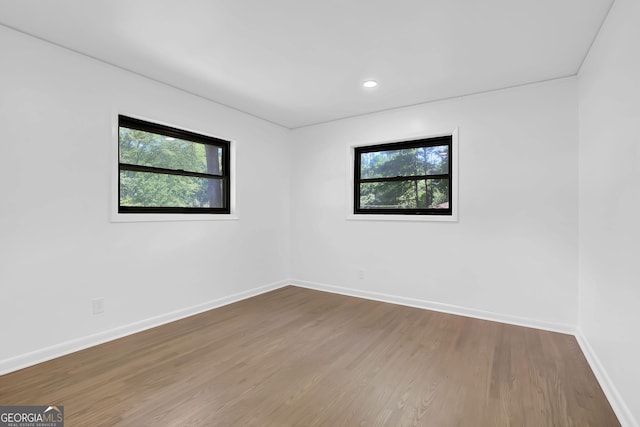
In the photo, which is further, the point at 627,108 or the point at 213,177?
the point at 213,177

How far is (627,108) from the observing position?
5.81 ft

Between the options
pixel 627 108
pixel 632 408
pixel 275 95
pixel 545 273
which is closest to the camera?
pixel 632 408

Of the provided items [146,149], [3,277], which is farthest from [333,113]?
[3,277]

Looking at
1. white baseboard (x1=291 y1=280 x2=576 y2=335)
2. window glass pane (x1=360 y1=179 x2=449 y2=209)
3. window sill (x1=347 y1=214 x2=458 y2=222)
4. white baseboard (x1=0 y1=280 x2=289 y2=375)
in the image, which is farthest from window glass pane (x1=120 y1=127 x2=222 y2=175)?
white baseboard (x1=291 y1=280 x2=576 y2=335)

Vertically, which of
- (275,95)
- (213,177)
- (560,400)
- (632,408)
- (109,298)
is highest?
(275,95)

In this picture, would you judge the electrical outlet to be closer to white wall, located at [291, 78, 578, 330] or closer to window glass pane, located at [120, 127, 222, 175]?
window glass pane, located at [120, 127, 222, 175]

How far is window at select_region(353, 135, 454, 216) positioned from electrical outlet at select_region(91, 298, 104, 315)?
3082mm

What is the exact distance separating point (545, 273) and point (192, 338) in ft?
11.5

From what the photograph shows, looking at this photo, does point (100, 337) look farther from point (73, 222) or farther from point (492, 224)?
point (492, 224)

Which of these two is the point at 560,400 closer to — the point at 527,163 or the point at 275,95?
the point at 527,163

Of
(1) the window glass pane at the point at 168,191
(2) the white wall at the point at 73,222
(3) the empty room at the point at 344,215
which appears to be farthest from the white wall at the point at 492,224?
(2) the white wall at the point at 73,222

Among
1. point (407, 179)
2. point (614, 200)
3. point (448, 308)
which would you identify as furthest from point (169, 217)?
point (614, 200)

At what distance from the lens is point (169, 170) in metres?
3.36

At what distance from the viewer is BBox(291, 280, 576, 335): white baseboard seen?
305 cm
